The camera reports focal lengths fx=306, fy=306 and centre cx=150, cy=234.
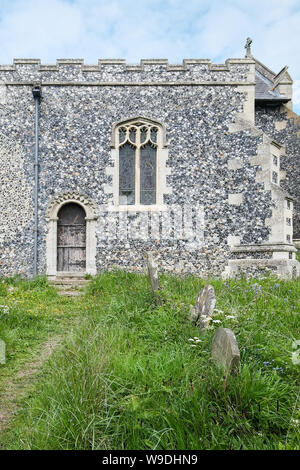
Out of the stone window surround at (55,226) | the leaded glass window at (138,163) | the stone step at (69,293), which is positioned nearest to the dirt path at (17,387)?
the stone step at (69,293)

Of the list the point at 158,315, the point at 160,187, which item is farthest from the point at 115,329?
the point at 160,187

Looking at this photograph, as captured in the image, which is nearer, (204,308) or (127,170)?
(204,308)

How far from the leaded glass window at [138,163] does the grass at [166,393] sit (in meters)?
5.16

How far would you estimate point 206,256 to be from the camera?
8.12 m

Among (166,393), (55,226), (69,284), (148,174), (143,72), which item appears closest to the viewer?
(166,393)

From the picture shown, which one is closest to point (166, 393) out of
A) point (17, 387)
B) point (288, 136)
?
point (17, 387)

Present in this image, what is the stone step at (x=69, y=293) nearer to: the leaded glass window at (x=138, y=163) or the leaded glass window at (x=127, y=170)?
the leaded glass window at (x=138, y=163)

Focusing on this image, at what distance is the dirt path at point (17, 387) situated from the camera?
2463 mm

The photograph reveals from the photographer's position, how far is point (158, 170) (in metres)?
8.34

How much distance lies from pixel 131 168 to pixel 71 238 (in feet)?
8.44

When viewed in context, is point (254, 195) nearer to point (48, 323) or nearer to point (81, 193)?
point (81, 193)

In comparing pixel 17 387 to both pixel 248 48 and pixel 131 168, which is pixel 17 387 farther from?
pixel 248 48
